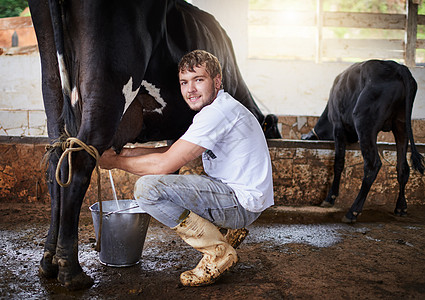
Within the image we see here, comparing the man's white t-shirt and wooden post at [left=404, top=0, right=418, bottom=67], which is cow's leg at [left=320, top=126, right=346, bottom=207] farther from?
wooden post at [left=404, top=0, right=418, bottom=67]

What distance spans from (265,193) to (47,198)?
253 cm

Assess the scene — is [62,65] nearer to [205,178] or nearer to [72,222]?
[72,222]

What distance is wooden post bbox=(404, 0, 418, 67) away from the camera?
28.9ft

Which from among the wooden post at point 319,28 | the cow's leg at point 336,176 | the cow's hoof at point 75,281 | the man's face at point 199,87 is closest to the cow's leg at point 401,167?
the cow's leg at point 336,176

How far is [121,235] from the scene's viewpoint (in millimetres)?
2211

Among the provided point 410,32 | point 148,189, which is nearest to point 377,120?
point 148,189

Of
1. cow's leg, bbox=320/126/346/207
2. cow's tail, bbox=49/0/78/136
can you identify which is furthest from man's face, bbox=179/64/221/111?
cow's leg, bbox=320/126/346/207

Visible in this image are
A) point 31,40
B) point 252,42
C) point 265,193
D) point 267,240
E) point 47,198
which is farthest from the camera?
point 252,42

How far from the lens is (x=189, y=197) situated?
1.98m

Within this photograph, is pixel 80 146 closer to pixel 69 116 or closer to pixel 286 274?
pixel 69 116

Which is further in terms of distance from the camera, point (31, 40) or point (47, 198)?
point (31, 40)

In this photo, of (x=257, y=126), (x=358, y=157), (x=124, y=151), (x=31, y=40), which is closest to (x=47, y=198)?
(x=124, y=151)

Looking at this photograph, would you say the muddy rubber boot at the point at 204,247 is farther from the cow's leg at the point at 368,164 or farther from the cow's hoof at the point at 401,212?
the cow's hoof at the point at 401,212

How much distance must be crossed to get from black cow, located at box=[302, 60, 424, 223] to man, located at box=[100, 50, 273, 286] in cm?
193
